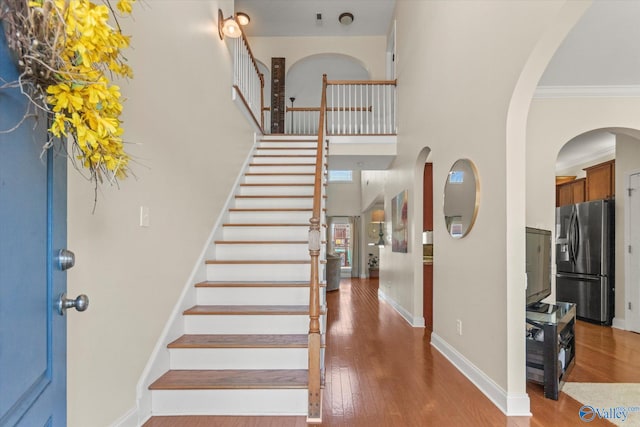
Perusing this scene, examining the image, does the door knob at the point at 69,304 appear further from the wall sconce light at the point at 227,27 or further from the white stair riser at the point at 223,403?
the wall sconce light at the point at 227,27

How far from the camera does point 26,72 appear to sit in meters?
0.75

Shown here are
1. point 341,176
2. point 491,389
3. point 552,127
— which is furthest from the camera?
point 341,176

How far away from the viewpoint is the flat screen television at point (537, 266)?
272cm

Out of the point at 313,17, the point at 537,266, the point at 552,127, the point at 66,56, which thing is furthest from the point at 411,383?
the point at 313,17

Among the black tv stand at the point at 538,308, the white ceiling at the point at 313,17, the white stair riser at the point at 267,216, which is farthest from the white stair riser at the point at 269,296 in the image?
the white ceiling at the point at 313,17

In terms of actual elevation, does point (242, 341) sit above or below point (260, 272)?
below

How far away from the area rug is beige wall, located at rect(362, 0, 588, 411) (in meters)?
0.55

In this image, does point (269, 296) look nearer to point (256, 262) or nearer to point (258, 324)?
point (258, 324)

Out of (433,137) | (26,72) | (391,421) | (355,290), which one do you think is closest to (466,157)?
(433,137)

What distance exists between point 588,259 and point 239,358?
5.06 m

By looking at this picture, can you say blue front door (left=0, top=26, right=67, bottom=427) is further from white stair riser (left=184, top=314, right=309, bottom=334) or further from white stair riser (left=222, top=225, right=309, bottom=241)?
white stair riser (left=222, top=225, right=309, bottom=241)

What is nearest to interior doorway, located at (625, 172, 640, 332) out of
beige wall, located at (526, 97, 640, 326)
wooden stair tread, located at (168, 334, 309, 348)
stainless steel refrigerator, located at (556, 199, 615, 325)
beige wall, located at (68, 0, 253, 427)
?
stainless steel refrigerator, located at (556, 199, 615, 325)

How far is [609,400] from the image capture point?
2488 mm

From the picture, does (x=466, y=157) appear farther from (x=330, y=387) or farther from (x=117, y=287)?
(x=117, y=287)
